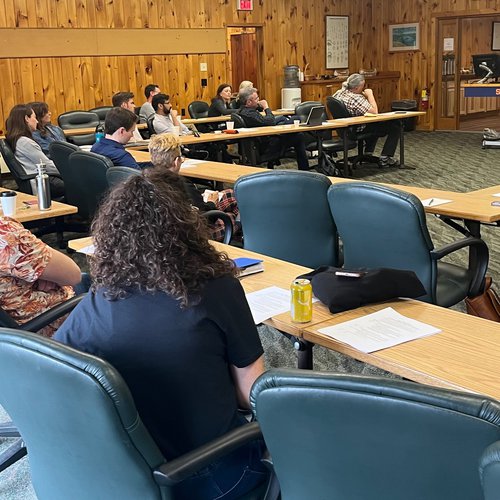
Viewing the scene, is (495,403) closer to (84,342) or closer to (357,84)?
(84,342)

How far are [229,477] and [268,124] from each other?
23.9 ft

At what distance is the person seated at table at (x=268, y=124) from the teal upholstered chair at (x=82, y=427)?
6967 millimetres

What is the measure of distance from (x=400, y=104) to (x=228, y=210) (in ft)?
27.4

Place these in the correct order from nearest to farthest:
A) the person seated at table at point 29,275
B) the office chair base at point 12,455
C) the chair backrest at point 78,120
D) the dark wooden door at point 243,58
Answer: the person seated at table at point 29,275 → the office chair base at point 12,455 → the chair backrest at point 78,120 → the dark wooden door at point 243,58

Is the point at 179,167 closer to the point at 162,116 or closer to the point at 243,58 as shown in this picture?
the point at 162,116

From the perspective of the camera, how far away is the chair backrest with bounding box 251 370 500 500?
1.00 metres

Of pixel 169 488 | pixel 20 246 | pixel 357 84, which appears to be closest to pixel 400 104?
pixel 357 84

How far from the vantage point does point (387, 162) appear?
9094 mm

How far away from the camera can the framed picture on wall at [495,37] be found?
1491cm

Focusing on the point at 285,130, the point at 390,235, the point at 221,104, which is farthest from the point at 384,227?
the point at 221,104

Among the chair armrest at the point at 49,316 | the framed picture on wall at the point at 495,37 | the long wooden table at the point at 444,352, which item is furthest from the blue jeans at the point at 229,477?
the framed picture on wall at the point at 495,37

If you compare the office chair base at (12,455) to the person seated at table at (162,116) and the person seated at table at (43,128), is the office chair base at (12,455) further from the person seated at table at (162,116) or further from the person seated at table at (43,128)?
the person seated at table at (162,116)

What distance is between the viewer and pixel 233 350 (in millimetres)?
1628

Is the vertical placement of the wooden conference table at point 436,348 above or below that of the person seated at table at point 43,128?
below
